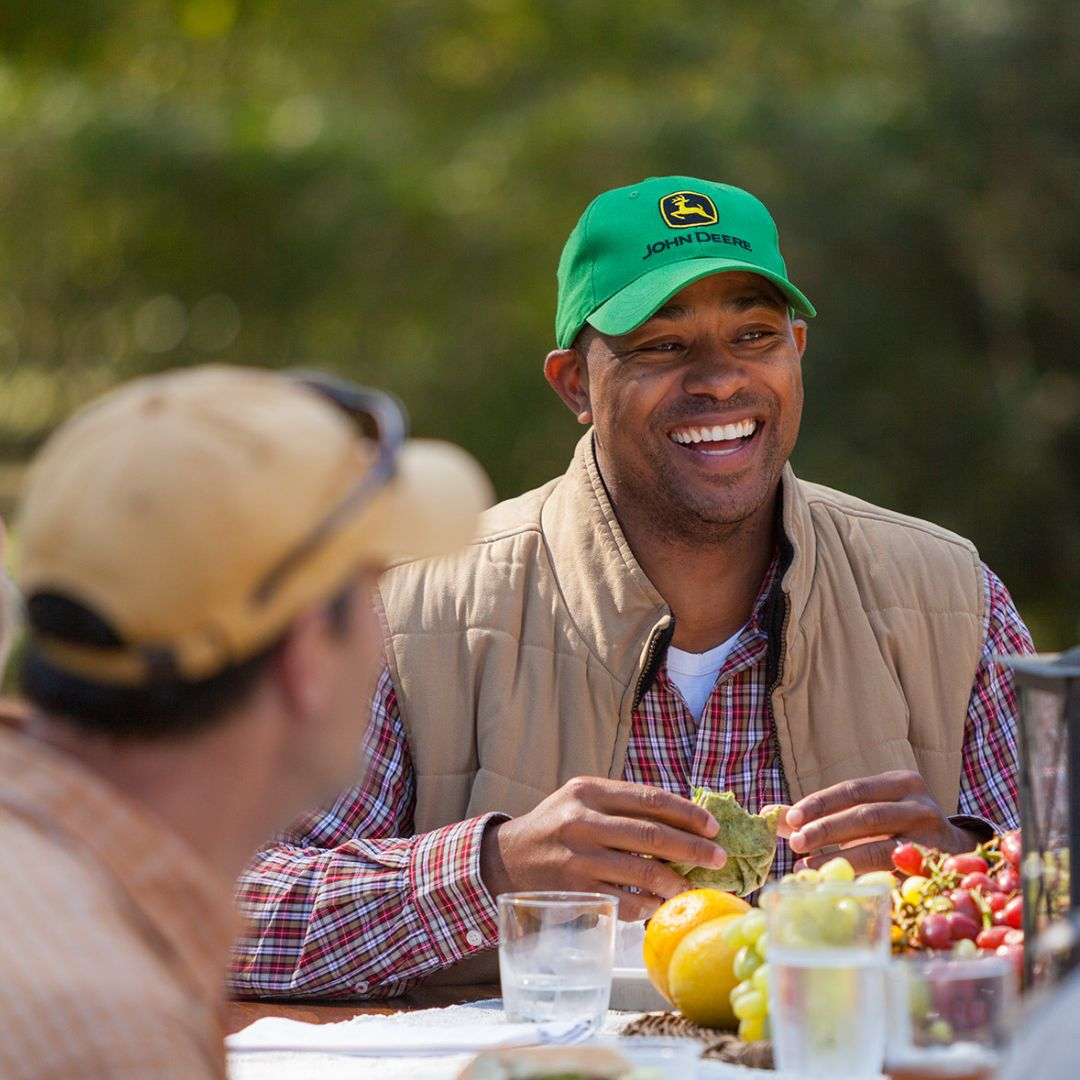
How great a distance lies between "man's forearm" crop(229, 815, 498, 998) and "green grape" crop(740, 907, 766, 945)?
0.69 m

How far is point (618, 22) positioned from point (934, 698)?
1196 cm

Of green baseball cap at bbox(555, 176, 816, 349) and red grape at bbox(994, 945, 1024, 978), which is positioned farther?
green baseball cap at bbox(555, 176, 816, 349)

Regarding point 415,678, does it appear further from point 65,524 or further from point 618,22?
point 618,22

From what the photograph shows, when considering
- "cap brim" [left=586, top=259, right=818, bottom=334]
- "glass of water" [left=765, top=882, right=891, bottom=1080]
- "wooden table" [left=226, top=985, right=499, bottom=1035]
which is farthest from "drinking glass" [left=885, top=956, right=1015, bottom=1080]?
"cap brim" [left=586, top=259, right=818, bottom=334]

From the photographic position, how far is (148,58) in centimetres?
1221

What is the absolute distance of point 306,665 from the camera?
1271 mm

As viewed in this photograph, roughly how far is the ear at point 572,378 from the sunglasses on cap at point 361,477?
177 centimetres

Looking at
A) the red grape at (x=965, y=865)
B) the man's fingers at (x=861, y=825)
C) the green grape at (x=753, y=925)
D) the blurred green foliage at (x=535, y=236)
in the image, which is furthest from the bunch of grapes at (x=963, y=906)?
the blurred green foliage at (x=535, y=236)

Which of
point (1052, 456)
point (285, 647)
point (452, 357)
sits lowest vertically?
point (285, 647)

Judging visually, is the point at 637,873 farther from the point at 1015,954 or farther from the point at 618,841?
the point at 1015,954

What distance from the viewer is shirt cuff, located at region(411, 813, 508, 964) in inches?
98.3

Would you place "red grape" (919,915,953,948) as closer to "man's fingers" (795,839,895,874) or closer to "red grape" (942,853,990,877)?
"red grape" (942,853,990,877)

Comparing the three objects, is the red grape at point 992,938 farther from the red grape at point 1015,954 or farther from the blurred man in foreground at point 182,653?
the blurred man in foreground at point 182,653

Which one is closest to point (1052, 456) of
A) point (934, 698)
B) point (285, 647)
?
point (934, 698)
